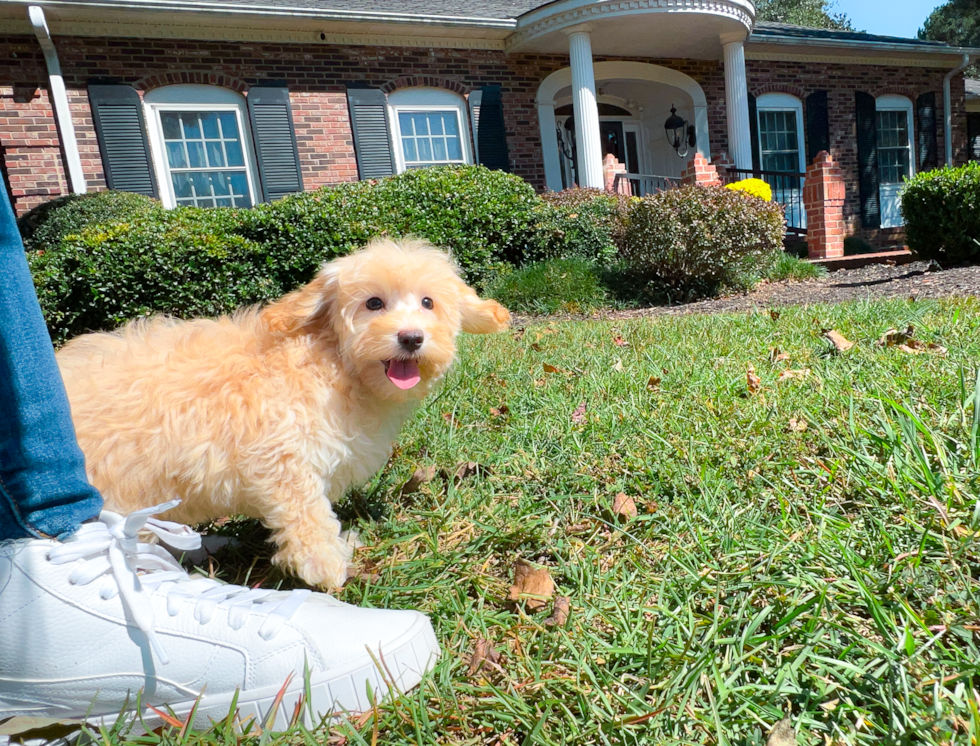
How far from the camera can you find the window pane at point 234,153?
11133 millimetres

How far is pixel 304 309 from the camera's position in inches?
74.3

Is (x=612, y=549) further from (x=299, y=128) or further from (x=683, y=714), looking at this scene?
(x=299, y=128)

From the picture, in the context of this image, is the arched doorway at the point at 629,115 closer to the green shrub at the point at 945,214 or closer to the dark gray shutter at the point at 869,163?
the dark gray shutter at the point at 869,163

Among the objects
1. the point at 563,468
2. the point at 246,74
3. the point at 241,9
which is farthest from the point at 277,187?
the point at 563,468

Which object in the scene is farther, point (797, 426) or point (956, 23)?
point (956, 23)

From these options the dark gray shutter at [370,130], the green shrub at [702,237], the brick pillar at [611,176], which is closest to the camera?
the green shrub at [702,237]

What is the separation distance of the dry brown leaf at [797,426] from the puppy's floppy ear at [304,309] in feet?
5.11

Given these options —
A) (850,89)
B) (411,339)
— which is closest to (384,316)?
(411,339)

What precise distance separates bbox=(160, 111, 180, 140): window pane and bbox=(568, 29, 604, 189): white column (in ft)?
23.3

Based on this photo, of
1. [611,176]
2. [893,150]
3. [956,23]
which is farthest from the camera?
[956,23]

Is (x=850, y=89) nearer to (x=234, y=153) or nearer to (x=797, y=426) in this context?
(x=234, y=153)

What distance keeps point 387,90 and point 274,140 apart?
7.70 feet

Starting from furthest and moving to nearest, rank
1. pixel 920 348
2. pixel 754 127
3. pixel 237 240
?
pixel 754 127
pixel 237 240
pixel 920 348

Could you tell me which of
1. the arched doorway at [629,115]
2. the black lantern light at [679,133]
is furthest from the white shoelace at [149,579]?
the black lantern light at [679,133]
